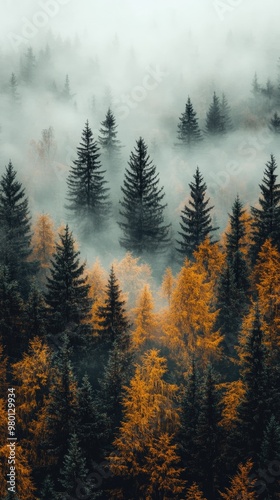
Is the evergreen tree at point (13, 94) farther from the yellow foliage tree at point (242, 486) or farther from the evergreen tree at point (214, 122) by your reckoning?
the yellow foliage tree at point (242, 486)

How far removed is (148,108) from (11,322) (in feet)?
338

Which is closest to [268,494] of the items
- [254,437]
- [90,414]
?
[254,437]

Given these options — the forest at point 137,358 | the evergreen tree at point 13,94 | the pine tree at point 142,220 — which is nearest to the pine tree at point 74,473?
the forest at point 137,358

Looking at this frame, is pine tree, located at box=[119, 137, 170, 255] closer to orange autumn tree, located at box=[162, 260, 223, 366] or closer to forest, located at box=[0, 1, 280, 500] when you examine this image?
forest, located at box=[0, 1, 280, 500]

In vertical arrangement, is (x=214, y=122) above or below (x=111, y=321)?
above

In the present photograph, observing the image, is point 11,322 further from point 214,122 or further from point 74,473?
point 214,122

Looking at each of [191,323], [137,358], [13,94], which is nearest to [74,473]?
[137,358]

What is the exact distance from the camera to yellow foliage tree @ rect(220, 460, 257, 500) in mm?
33469

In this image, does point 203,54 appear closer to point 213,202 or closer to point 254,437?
point 213,202

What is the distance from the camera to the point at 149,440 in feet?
123

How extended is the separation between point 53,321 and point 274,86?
11136 cm

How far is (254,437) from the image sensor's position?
1436 inches

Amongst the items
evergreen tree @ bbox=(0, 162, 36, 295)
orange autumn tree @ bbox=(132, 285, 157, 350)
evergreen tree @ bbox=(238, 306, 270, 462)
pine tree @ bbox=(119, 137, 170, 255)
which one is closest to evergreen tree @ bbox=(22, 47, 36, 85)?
pine tree @ bbox=(119, 137, 170, 255)

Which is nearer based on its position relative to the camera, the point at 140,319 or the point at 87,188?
the point at 140,319
